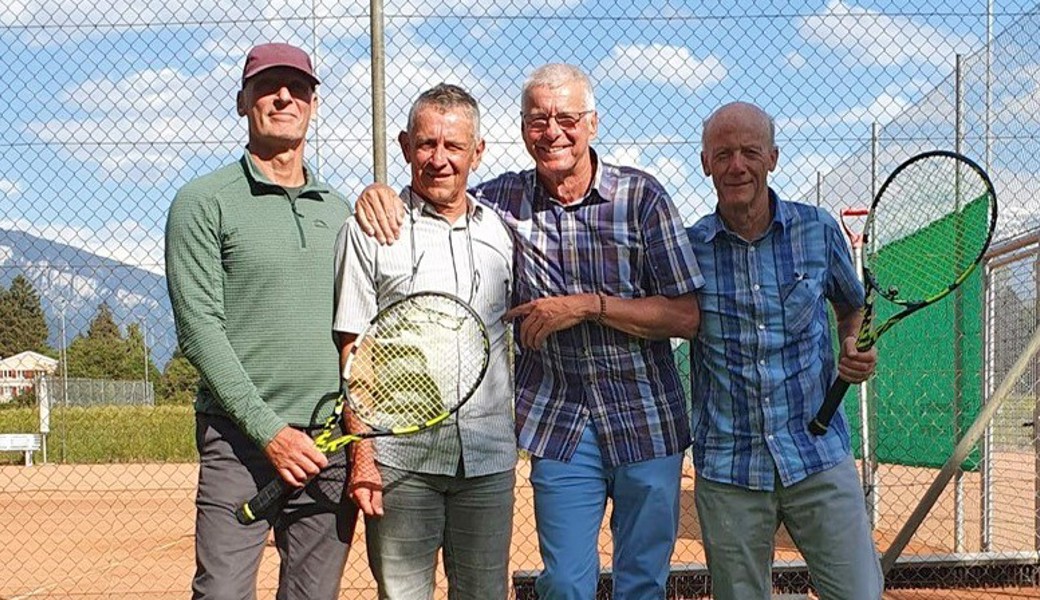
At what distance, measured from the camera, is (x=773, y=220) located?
3.06 meters

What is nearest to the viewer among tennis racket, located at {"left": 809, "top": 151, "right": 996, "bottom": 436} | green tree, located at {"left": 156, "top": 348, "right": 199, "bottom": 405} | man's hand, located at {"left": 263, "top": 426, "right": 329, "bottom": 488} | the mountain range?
man's hand, located at {"left": 263, "top": 426, "right": 329, "bottom": 488}

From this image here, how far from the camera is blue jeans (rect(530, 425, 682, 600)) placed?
115 inches

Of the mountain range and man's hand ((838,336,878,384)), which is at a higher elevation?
the mountain range

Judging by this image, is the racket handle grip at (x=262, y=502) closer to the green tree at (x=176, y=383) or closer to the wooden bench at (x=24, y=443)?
the green tree at (x=176, y=383)

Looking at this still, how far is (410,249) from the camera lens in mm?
2852

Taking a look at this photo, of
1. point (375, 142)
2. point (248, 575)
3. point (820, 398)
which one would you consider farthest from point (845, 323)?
point (375, 142)

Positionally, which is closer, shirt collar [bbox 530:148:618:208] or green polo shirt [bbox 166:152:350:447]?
green polo shirt [bbox 166:152:350:447]

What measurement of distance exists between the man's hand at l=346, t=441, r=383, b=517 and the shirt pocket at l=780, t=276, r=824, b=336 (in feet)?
3.82

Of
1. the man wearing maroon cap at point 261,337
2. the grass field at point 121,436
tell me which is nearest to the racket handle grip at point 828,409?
the man wearing maroon cap at point 261,337

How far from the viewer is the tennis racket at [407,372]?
2812 mm

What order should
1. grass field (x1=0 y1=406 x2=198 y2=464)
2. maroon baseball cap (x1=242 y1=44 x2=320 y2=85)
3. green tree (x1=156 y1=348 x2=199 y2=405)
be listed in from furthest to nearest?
grass field (x1=0 y1=406 x2=198 y2=464) < green tree (x1=156 y1=348 x2=199 y2=405) < maroon baseball cap (x1=242 y1=44 x2=320 y2=85)

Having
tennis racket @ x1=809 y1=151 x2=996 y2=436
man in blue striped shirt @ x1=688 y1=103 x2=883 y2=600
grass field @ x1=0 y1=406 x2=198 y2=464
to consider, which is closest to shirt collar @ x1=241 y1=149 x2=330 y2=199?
man in blue striped shirt @ x1=688 y1=103 x2=883 y2=600

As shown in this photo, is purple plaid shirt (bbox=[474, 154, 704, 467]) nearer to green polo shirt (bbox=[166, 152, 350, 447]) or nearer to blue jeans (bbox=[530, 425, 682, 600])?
blue jeans (bbox=[530, 425, 682, 600])

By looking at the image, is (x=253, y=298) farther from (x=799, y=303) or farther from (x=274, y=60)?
(x=799, y=303)
